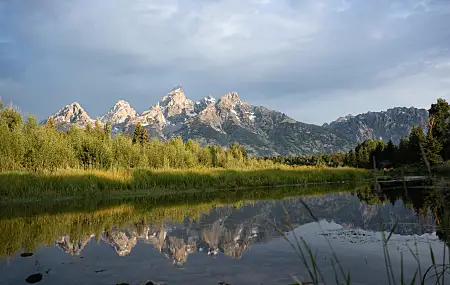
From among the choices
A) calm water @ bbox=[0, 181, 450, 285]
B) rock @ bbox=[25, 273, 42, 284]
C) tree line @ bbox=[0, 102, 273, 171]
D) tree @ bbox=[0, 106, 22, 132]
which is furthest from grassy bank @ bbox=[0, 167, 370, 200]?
rock @ bbox=[25, 273, 42, 284]

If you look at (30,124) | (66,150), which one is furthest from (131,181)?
(30,124)

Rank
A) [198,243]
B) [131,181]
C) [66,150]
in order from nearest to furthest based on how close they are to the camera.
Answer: [198,243], [131,181], [66,150]

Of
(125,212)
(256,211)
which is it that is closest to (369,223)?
(256,211)

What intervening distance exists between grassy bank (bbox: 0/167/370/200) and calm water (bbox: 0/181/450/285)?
3.11 meters

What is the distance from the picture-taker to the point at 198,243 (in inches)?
484

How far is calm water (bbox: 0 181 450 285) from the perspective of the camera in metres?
8.53

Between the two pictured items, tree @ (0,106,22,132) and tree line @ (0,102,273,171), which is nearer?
tree line @ (0,102,273,171)

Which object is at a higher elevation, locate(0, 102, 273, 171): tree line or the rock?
locate(0, 102, 273, 171): tree line

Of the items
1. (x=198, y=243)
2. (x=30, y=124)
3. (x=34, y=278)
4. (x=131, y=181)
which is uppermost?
(x=30, y=124)

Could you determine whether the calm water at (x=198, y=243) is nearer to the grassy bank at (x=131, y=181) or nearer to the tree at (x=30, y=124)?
the grassy bank at (x=131, y=181)

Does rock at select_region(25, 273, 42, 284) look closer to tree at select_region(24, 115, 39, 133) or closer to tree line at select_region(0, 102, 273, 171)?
tree line at select_region(0, 102, 273, 171)

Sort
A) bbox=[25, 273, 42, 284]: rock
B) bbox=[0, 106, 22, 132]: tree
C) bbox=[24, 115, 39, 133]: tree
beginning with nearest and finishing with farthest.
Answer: bbox=[25, 273, 42, 284]: rock < bbox=[24, 115, 39, 133]: tree < bbox=[0, 106, 22, 132]: tree

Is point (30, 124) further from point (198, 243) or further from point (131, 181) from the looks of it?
point (198, 243)

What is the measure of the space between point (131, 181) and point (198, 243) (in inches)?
702
